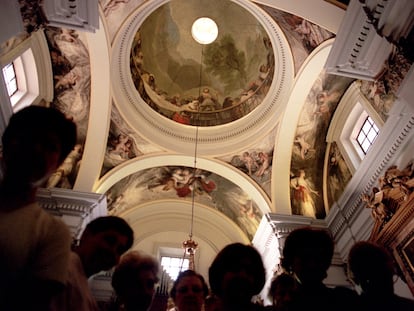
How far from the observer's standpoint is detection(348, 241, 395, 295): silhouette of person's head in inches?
81.9

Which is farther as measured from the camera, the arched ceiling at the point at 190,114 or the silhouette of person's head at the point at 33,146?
the arched ceiling at the point at 190,114

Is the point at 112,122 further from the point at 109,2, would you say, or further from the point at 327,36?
the point at 327,36

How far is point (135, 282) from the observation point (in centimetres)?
230

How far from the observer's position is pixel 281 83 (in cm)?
1041

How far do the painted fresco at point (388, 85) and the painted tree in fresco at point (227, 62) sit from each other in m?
4.85

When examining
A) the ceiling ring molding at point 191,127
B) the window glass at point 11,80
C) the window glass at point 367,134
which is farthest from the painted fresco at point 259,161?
the window glass at point 11,80

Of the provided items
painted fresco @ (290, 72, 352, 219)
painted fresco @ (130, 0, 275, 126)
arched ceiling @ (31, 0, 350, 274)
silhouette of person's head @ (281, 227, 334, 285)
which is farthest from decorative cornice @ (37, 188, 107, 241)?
silhouette of person's head @ (281, 227, 334, 285)

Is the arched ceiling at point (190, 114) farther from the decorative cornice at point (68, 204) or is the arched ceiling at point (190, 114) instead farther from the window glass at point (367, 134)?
the window glass at point (367, 134)

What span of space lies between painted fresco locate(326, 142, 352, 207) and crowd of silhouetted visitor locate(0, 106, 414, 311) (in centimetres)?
700

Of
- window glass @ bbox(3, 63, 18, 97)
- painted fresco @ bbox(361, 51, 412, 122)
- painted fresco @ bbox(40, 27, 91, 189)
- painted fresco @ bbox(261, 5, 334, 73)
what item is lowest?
painted fresco @ bbox(361, 51, 412, 122)

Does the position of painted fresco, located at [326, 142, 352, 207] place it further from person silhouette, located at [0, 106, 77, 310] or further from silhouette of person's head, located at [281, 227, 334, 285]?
person silhouette, located at [0, 106, 77, 310]

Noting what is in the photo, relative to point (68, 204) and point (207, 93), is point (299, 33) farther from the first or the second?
point (68, 204)

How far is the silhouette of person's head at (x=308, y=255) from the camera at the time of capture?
2.11 meters

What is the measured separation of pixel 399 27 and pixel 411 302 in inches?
196
